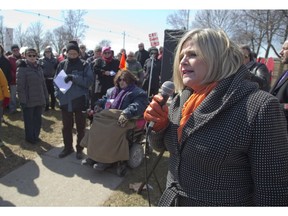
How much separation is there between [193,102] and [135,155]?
3025mm

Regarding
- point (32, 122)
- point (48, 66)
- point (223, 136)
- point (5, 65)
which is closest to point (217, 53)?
point (223, 136)

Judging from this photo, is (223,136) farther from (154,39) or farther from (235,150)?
(154,39)

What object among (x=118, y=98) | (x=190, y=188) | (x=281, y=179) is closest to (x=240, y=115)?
(x=281, y=179)

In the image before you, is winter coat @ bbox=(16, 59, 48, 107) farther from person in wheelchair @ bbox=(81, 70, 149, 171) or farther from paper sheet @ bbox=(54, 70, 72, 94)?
person in wheelchair @ bbox=(81, 70, 149, 171)

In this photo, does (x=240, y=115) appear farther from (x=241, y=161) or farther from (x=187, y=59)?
(x=187, y=59)

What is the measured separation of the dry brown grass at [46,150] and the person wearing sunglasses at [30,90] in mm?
318

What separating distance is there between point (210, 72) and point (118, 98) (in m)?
3.08

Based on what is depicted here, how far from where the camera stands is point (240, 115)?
1178 millimetres

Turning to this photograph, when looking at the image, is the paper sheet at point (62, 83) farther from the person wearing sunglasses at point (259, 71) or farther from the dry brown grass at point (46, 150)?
the person wearing sunglasses at point (259, 71)

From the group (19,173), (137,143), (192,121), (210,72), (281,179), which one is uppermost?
(210,72)

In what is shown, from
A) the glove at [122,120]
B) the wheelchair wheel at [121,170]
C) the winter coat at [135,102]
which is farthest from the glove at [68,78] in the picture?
the wheelchair wheel at [121,170]

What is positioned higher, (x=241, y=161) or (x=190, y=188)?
(x=241, y=161)

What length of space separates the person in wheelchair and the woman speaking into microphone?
256 centimetres

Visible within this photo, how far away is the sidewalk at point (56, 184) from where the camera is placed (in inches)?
134
